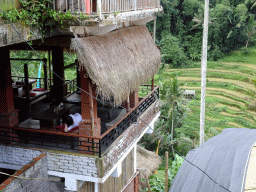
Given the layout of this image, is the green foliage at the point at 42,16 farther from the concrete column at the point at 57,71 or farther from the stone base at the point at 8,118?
the concrete column at the point at 57,71

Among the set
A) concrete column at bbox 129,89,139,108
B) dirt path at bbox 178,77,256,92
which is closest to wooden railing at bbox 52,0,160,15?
concrete column at bbox 129,89,139,108

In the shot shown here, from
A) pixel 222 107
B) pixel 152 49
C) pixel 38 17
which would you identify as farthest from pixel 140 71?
pixel 222 107

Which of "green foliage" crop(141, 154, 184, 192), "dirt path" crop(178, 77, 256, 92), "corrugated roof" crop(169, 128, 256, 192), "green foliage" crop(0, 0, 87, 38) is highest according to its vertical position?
"green foliage" crop(0, 0, 87, 38)

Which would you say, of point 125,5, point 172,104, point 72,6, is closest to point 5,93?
point 72,6

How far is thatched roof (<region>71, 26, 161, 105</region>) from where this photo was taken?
5.71m

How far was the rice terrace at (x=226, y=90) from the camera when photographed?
22719mm

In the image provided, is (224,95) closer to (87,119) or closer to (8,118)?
(87,119)

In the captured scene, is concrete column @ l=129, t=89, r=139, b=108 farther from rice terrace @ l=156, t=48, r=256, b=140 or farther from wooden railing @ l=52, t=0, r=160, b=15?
rice terrace @ l=156, t=48, r=256, b=140

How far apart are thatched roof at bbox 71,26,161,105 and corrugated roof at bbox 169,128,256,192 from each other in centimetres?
303

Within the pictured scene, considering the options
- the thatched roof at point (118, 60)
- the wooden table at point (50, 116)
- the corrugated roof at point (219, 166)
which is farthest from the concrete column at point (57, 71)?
the corrugated roof at point (219, 166)

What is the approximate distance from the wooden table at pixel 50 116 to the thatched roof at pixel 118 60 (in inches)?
41.7

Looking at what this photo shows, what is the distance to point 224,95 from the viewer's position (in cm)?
2625

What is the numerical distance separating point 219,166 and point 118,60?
4.22m

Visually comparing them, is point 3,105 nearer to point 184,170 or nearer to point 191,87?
point 184,170
